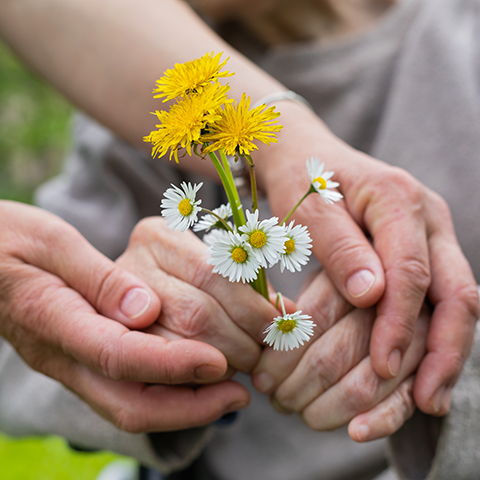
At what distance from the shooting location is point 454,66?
2.71 ft

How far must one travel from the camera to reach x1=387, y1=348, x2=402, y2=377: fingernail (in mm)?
474

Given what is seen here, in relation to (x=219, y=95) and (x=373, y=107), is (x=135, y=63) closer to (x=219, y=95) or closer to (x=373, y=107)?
(x=219, y=95)

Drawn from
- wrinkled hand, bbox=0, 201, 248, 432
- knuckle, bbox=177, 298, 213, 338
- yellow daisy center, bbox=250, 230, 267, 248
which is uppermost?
yellow daisy center, bbox=250, 230, 267, 248

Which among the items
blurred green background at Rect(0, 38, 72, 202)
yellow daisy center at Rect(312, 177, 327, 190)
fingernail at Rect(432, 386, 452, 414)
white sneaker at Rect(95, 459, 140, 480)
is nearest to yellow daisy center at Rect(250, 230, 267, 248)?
yellow daisy center at Rect(312, 177, 327, 190)

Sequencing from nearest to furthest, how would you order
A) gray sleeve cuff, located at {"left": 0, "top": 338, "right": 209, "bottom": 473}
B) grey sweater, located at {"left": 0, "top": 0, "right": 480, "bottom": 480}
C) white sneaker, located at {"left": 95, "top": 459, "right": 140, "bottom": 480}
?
gray sleeve cuff, located at {"left": 0, "top": 338, "right": 209, "bottom": 473}, grey sweater, located at {"left": 0, "top": 0, "right": 480, "bottom": 480}, white sneaker, located at {"left": 95, "top": 459, "right": 140, "bottom": 480}

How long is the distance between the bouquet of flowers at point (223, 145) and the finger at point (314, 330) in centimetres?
13

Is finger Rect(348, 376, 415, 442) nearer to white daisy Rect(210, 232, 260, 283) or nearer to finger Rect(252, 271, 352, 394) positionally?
finger Rect(252, 271, 352, 394)

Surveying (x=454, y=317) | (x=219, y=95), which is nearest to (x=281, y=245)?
(x=219, y=95)

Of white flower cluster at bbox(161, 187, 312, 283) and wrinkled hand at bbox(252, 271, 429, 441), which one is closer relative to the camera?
white flower cluster at bbox(161, 187, 312, 283)

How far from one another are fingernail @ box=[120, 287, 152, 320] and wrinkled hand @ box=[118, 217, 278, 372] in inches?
1.1

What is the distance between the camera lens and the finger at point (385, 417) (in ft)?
1.55

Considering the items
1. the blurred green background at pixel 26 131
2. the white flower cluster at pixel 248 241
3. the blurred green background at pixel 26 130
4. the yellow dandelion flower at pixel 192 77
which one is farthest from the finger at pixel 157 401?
the blurred green background at pixel 26 130

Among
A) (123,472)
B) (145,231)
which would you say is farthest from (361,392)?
(123,472)

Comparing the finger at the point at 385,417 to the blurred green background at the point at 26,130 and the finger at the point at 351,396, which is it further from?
the blurred green background at the point at 26,130
